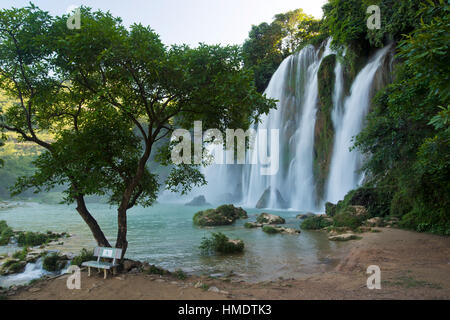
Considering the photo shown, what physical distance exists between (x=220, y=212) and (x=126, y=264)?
43.9 feet

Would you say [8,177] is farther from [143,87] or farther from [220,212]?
[143,87]

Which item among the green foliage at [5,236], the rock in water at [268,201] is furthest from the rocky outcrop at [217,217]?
the green foliage at [5,236]

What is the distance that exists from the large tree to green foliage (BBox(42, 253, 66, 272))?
10.4 ft

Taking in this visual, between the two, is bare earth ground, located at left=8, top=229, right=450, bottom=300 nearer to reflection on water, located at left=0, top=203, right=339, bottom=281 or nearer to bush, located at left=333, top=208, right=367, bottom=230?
reflection on water, located at left=0, top=203, right=339, bottom=281

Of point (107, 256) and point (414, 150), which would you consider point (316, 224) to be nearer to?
point (414, 150)

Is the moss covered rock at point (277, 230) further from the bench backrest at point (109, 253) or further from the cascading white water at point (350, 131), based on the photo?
the bench backrest at point (109, 253)

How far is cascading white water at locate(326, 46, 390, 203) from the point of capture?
2159 centimetres

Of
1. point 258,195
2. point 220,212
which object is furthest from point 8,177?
point 220,212

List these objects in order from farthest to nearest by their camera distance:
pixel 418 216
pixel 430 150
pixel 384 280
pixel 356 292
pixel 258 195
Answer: pixel 258 195 < pixel 418 216 < pixel 430 150 < pixel 384 280 < pixel 356 292

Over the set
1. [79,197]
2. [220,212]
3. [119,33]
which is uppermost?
[119,33]

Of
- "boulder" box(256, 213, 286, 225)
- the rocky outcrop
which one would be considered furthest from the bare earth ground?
the rocky outcrop

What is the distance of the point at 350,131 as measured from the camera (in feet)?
73.8

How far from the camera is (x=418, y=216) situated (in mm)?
11852

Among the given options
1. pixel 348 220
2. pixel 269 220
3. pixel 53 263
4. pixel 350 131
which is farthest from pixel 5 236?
pixel 350 131
